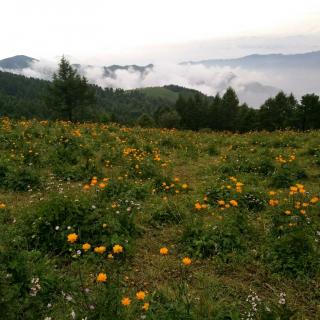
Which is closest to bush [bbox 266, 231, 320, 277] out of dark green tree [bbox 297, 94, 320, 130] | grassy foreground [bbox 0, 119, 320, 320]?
grassy foreground [bbox 0, 119, 320, 320]

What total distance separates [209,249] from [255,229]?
1.15 metres

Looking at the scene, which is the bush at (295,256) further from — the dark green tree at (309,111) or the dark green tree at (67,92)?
the dark green tree at (309,111)

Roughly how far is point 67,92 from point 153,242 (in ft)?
127

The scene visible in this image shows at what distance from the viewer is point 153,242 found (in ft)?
20.3

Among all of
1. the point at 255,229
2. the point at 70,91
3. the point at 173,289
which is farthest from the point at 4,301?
the point at 70,91

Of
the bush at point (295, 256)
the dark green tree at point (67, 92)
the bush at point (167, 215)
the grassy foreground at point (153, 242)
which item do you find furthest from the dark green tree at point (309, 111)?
the bush at point (295, 256)

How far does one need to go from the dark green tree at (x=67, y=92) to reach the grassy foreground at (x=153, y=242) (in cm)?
3286

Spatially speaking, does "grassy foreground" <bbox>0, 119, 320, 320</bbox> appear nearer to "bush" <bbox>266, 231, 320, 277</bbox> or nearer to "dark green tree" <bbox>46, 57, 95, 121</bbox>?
"bush" <bbox>266, 231, 320, 277</bbox>

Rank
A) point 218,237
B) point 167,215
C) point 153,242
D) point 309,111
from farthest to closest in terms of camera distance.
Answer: point 309,111 → point 167,215 → point 153,242 → point 218,237

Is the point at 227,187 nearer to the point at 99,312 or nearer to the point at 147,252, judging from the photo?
the point at 147,252

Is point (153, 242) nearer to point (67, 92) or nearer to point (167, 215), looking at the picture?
point (167, 215)

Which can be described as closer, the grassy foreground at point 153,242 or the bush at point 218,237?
the grassy foreground at point 153,242

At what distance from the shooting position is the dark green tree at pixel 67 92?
41.0m

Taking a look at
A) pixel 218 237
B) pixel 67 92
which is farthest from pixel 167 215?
pixel 67 92
